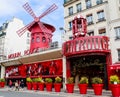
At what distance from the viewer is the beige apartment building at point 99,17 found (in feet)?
71.0

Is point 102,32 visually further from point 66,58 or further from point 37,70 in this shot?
point 37,70

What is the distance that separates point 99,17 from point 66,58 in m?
6.01

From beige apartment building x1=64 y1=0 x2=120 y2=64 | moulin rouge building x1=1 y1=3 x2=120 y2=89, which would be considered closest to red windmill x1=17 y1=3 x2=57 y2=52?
moulin rouge building x1=1 y1=3 x2=120 y2=89

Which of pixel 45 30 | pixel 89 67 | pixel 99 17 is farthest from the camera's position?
pixel 45 30

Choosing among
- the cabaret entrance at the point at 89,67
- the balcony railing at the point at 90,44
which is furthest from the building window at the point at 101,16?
the cabaret entrance at the point at 89,67

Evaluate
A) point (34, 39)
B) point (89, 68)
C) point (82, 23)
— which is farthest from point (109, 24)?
point (34, 39)

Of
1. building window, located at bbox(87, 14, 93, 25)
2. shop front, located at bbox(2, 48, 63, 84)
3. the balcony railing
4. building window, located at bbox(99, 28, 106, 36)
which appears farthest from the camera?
shop front, located at bbox(2, 48, 63, 84)

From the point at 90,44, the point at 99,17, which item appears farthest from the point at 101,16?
the point at 90,44

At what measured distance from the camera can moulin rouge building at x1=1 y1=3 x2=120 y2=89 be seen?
21.4 meters

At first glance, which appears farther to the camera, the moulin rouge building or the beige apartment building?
the beige apartment building

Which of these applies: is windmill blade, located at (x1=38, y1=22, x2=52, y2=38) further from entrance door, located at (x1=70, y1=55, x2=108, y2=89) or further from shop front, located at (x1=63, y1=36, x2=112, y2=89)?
entrance door, located at (x1=70, y1=55, x2=108, y2=89)

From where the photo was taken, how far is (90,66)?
24203mm

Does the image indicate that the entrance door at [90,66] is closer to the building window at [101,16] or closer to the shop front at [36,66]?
the shop front at [36,66]

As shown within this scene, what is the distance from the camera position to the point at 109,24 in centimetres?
2233
